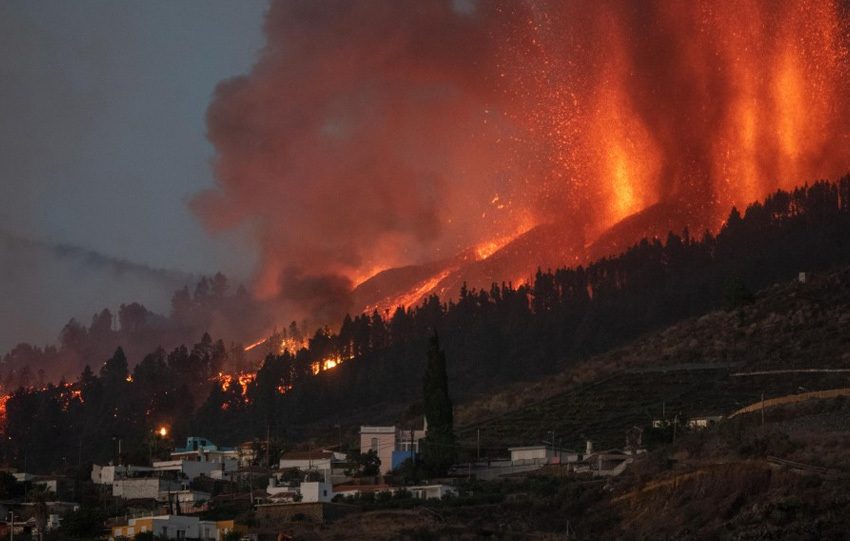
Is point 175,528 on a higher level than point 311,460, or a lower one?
lower

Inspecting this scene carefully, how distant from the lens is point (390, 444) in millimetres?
95938

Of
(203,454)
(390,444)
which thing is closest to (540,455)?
(390,444)

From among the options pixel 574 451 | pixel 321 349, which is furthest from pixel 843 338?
pixel 321 349

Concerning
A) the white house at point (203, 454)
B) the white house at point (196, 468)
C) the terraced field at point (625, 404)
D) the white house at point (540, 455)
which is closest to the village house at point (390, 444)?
the terraced field at point (625, 404)

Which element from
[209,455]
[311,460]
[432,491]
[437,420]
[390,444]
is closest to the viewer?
[432,491]

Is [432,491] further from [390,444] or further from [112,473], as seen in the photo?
[112,473]

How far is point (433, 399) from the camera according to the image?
9119 centimetres

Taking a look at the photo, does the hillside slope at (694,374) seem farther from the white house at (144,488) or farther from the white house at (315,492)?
the white house at (144,488)

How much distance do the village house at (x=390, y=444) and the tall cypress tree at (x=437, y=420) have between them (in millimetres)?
1582

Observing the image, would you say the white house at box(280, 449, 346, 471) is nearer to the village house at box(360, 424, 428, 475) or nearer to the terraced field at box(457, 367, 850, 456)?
the village house at box(360, 424, 428, 475)

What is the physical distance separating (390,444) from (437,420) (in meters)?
6.17

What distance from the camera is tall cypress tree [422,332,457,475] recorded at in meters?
85.8

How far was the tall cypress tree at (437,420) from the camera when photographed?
282 feet

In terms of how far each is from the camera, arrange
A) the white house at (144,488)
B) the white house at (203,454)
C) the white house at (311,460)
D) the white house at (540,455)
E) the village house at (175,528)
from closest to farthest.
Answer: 1. the village house at (175,528)
2. the white house at (540,455)
3. the white house at (144,488)
4. the white house at (311,460)
5. the white house at (203,454)
